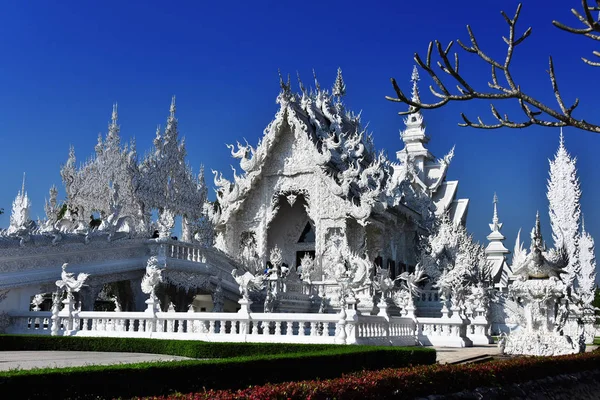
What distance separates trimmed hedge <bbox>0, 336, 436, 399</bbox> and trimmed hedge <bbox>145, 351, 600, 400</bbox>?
A: 931 millimetres

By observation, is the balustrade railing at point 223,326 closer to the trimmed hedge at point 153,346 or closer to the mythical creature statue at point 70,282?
the mythical creature statue at point 70,282

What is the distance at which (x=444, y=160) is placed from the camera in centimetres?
3884

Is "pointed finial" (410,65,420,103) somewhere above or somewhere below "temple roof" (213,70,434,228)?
above

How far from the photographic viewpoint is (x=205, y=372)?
7.05 metres

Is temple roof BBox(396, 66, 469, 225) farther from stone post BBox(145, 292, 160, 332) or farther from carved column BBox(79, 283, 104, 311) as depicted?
stone post BBox(145, 292, 160, 332)

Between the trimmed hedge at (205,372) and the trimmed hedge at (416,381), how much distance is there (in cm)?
93

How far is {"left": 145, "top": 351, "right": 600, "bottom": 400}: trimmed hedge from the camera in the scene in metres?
5.72

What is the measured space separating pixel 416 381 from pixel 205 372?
7.09 ft

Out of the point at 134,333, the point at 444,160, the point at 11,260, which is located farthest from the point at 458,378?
the point at 444,160

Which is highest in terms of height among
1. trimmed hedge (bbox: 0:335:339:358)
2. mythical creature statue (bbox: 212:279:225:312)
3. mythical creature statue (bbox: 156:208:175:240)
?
mythical creature statue (bbox: 156:208:175:240)

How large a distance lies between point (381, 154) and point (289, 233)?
4.83 meters

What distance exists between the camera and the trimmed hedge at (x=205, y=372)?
231 inches

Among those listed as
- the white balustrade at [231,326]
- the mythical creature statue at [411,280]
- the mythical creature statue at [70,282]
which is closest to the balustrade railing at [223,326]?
the white balustrade at [231,326]

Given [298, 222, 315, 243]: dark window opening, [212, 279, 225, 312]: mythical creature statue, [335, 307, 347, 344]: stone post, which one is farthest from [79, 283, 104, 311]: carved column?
[298, 222, 315, 243]: dark window opening
